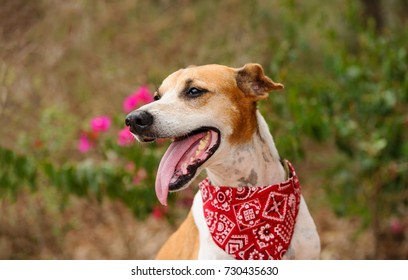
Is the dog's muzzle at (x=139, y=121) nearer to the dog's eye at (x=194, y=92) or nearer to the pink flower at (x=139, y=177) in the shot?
the dog's eye at (x=194, y=92)

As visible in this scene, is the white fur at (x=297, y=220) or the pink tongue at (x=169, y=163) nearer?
the pink tongue at (x=169, y=163)

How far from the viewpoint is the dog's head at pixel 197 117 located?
2.90 m

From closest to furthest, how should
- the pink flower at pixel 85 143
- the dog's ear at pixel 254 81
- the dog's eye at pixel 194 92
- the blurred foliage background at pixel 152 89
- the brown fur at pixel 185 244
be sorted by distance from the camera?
1. the dog's eye at pixel 194 92
2. the dog's ear at pixel 254 81
3. the brown fur at pixel 185 244
4. the blurred foliage background at pixel 152 89
5. the pink flower at pixel 85 143

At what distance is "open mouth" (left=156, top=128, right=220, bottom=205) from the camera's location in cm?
291

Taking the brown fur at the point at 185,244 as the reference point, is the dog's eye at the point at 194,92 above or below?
above

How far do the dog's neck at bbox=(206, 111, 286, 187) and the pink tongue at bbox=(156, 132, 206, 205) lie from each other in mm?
170

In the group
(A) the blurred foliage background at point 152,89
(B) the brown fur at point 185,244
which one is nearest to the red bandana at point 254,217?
(B) the brown fur at point 185,244

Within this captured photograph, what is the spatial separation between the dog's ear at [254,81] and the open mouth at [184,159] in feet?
1.02

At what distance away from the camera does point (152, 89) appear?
6152 millimetres

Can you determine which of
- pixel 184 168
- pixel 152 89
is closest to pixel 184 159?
pixel 184 168

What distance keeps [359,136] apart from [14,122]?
354 centimetres

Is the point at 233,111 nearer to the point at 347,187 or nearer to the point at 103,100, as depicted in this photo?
the point at 347,187

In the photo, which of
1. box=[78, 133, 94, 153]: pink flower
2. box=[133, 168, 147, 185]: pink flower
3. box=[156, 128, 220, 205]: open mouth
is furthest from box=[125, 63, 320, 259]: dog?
box=[78, 133, 94, 153]: pink flower

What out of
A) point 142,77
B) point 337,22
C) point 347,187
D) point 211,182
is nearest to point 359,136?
point 347,187
